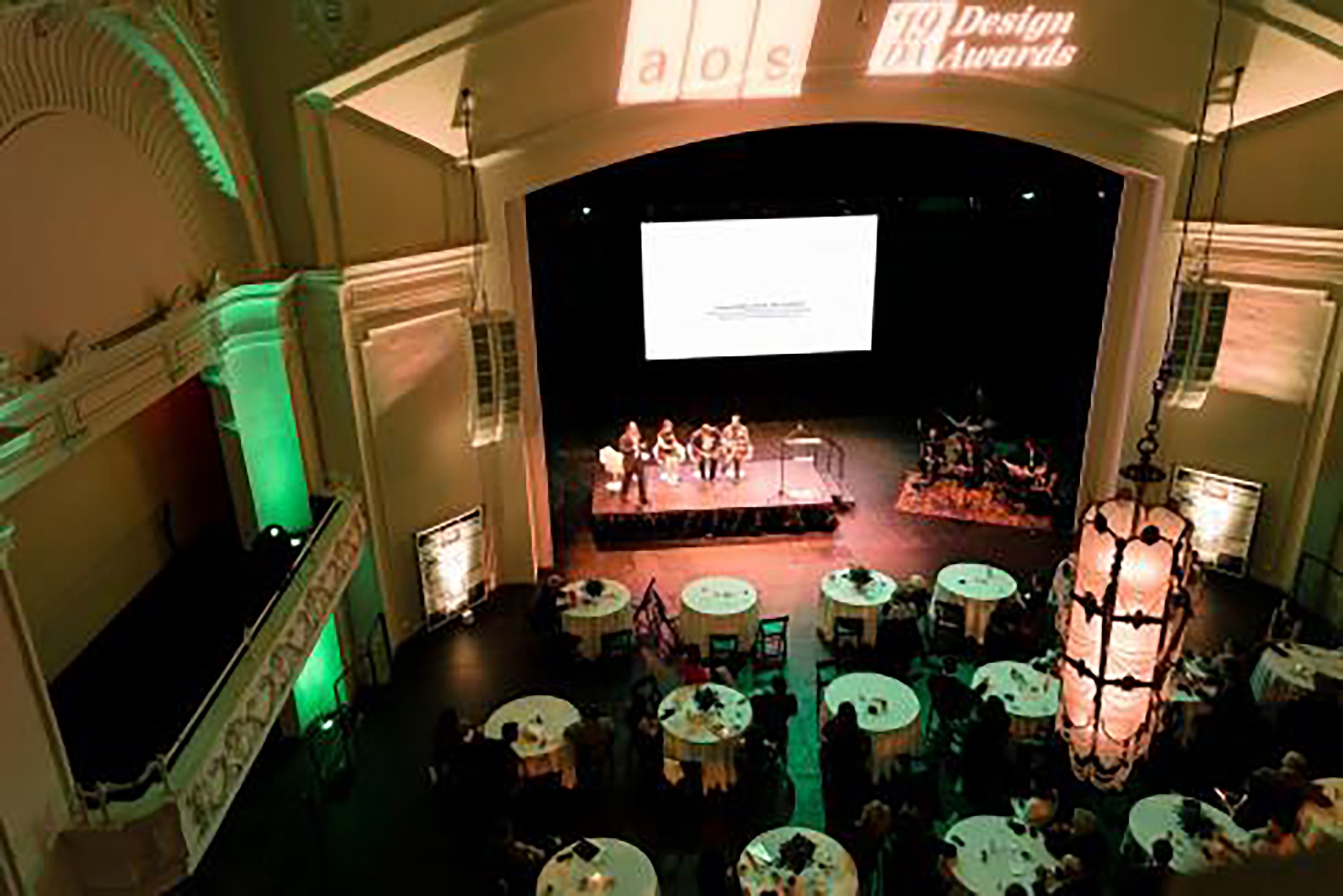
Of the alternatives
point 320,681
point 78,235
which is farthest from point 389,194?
point 320,681

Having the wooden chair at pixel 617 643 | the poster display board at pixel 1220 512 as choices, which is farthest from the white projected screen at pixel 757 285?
the wooden chair at pixel 617 643

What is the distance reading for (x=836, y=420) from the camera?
751 inches

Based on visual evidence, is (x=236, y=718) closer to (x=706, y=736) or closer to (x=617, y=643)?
(x=706, y=736)

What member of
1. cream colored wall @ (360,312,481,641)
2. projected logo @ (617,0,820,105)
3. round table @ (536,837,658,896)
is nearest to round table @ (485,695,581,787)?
round table @ (536,837,658,896)

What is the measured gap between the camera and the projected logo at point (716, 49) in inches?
402

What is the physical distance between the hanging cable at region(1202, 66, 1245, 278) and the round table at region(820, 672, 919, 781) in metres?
5.83

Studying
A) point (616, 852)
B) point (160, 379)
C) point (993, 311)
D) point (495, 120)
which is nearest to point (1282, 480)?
point (993, 311)

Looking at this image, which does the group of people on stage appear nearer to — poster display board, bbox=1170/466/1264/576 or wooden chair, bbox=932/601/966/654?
wooden chair, bbox=932/601/966/654

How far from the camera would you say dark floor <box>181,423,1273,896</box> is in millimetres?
9344

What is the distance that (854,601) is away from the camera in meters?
11.9

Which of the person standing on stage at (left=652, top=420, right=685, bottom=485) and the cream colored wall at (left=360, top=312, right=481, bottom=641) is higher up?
the cream colored wall at (left=360, top=312, right=481, bottom=641)

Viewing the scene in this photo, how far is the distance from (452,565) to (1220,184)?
393 inches

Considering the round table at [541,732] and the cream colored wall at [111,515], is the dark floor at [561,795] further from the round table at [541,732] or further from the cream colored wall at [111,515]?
the cream colored wall at [111,515]

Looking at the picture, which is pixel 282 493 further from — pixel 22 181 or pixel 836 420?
pixel 836 420
